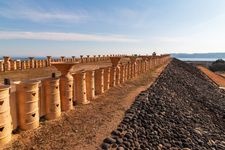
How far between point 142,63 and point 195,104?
958 centimetres

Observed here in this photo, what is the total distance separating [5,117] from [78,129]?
240 centimetres

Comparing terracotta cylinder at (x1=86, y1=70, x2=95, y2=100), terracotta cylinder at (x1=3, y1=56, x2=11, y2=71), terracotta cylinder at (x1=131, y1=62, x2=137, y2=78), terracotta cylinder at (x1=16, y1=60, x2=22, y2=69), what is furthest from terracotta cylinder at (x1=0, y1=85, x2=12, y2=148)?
terracotta cylinder at (x1=16, y1=60, x2=22, y2=69)

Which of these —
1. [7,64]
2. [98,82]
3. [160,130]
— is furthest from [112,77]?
[7,64]

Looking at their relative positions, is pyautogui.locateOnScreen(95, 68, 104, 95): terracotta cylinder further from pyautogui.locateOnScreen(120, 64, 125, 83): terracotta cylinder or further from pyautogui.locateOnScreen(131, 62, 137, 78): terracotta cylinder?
pyautogui.locateOnScreen(131, 62, 137, 78): terracotta cylinder

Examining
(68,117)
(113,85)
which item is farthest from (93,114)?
(113,85)

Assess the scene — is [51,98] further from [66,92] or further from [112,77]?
[112,77]

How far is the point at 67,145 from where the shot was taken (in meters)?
7.70

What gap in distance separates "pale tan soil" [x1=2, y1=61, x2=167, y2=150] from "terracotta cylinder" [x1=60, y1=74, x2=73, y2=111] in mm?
303

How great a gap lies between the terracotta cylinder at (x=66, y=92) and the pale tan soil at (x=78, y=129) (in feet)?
0.99

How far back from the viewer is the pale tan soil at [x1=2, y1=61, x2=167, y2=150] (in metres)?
7.64

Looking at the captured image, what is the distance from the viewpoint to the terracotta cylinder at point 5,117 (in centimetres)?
715

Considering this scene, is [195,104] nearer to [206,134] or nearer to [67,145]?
[206,134]

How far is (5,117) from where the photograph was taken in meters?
7.24

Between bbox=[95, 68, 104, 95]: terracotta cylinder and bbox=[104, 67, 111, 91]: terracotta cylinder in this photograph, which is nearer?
bbox=[95, 68, 104, 95]: terracotta cylinder
